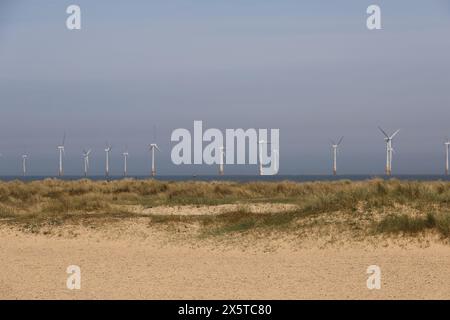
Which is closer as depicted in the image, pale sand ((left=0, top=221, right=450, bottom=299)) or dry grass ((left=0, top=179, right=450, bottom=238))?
pale sand ((left=0, top=221, right=450, bottom=299))

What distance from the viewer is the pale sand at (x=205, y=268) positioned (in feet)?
44.0

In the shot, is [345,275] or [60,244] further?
[60,244]

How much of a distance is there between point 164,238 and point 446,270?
9038 mm

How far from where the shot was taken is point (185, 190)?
41.2 m

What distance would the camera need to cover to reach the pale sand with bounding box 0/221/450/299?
13.4 meters

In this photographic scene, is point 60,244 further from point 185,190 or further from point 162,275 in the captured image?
point 185,190

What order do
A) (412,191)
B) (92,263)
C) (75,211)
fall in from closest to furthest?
1. (92,263)
2. (412,191)
3. (75,211)

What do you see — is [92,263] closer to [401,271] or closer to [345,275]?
[345,275]

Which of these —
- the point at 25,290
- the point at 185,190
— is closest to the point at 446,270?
the point at 25,290

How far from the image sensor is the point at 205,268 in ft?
54.3

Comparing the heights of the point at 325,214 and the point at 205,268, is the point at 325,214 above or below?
above

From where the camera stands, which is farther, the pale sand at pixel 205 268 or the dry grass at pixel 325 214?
the dry grass at pixel 325 214

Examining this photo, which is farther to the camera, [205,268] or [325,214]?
[325,214]
